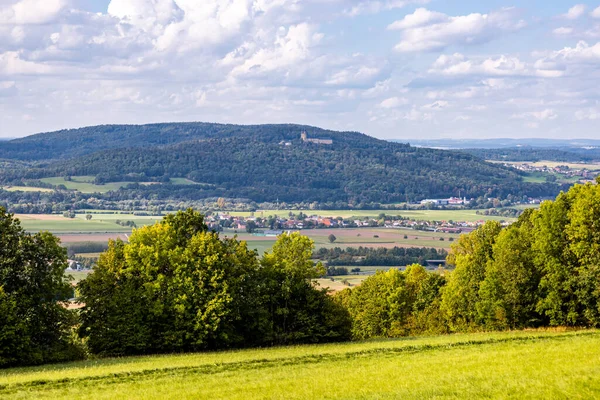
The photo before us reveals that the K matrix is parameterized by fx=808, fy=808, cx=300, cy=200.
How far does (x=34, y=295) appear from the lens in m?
48.8

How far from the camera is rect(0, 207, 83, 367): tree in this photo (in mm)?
46719

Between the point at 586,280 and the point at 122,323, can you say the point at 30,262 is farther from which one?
the point at 586,280

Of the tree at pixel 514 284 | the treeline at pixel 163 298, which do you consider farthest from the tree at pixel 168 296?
the tree at pixel 514 284

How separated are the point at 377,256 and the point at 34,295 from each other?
11851 centimetres

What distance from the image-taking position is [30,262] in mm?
49344

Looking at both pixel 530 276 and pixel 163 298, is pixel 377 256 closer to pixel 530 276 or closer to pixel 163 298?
pixel 530 276

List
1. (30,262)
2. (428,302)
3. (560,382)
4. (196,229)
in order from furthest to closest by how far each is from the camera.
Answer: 1. (428,302)
2. (196,229)
3. (30,262)
4. (560,382)

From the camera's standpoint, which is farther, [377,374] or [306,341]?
[306,341]

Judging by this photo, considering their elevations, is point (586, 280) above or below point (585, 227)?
below

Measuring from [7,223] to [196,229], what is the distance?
13.5 m

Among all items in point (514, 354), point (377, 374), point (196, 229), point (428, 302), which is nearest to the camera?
point (377, 374)

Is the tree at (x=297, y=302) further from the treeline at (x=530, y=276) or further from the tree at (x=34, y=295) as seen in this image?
the tree at (x=34, y=295)

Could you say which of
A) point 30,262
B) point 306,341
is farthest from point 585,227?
point 30,262

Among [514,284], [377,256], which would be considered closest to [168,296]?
[514,284]
